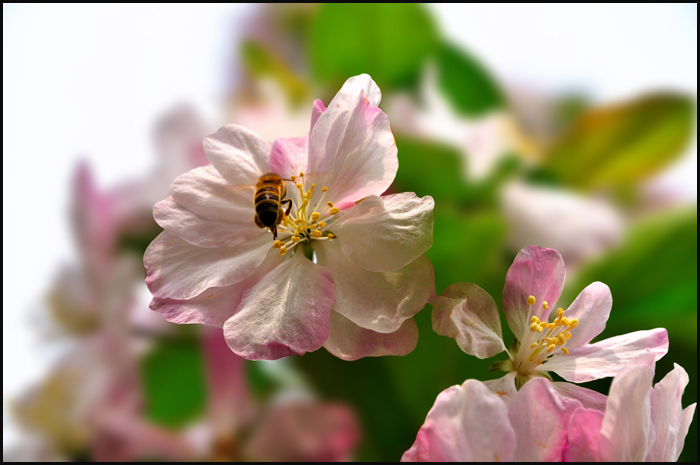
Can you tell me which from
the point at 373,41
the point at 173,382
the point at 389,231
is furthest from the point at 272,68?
the point at 389,231

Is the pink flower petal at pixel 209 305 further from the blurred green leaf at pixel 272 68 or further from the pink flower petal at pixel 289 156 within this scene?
the blurred green leaf at pixel 272 68

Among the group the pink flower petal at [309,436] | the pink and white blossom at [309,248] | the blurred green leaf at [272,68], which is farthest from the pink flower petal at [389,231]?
the blurred green leaf at [272,68]

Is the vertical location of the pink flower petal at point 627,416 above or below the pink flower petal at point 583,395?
above

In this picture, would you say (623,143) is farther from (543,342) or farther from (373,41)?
(543,342)

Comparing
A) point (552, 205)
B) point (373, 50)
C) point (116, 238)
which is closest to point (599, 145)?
point (552, 205)

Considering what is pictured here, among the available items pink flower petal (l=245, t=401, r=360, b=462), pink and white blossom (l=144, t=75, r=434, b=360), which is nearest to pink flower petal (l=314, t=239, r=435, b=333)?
pink and white blossom (l=144, t=75, r=434, b=360)

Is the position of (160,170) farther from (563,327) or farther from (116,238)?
(563,327)

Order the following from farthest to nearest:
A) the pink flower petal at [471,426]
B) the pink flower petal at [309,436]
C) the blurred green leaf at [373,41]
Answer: the blurred green leaf at [373,41] < the pink flower petal at [309,436] < the pink flower petal at [471,426]
